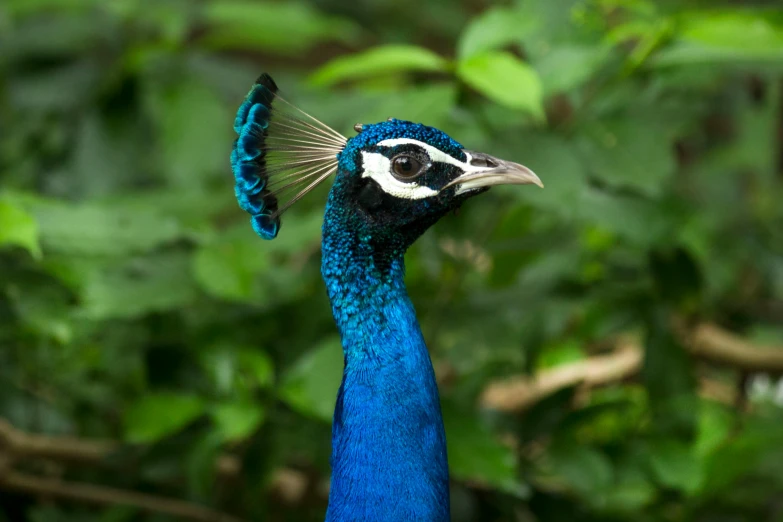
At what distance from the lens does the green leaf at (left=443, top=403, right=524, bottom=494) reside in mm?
1529

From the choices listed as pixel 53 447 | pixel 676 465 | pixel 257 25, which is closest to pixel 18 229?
pixel 53 447

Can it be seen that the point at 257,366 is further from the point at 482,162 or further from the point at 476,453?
the point at 482,162

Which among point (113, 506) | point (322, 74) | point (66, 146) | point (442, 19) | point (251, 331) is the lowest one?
point (113, 506)

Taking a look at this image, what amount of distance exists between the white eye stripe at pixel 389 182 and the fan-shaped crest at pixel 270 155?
0.07 m

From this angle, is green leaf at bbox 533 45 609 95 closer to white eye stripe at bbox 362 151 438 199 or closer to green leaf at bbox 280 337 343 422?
white eye stripe at bbox 362 151 438 199

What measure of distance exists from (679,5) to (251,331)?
176 cm

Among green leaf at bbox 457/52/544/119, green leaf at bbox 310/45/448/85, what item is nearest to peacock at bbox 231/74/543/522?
green leaf at bbox 457/52/544/119

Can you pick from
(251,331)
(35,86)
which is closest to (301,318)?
(251,331)

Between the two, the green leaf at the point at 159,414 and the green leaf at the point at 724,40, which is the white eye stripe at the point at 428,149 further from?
the green leaf at the point at 159,414

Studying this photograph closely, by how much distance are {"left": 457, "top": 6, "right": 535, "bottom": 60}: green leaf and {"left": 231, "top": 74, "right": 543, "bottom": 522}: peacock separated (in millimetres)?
433

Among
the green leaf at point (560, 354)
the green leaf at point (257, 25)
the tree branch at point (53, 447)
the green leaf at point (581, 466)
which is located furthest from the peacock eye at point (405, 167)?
the green leaf at point (560, 354)

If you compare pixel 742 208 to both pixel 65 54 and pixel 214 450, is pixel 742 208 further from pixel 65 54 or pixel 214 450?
pixel 65 54

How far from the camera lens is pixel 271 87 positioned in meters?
1.16

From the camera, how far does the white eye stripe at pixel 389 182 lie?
1165 mm
